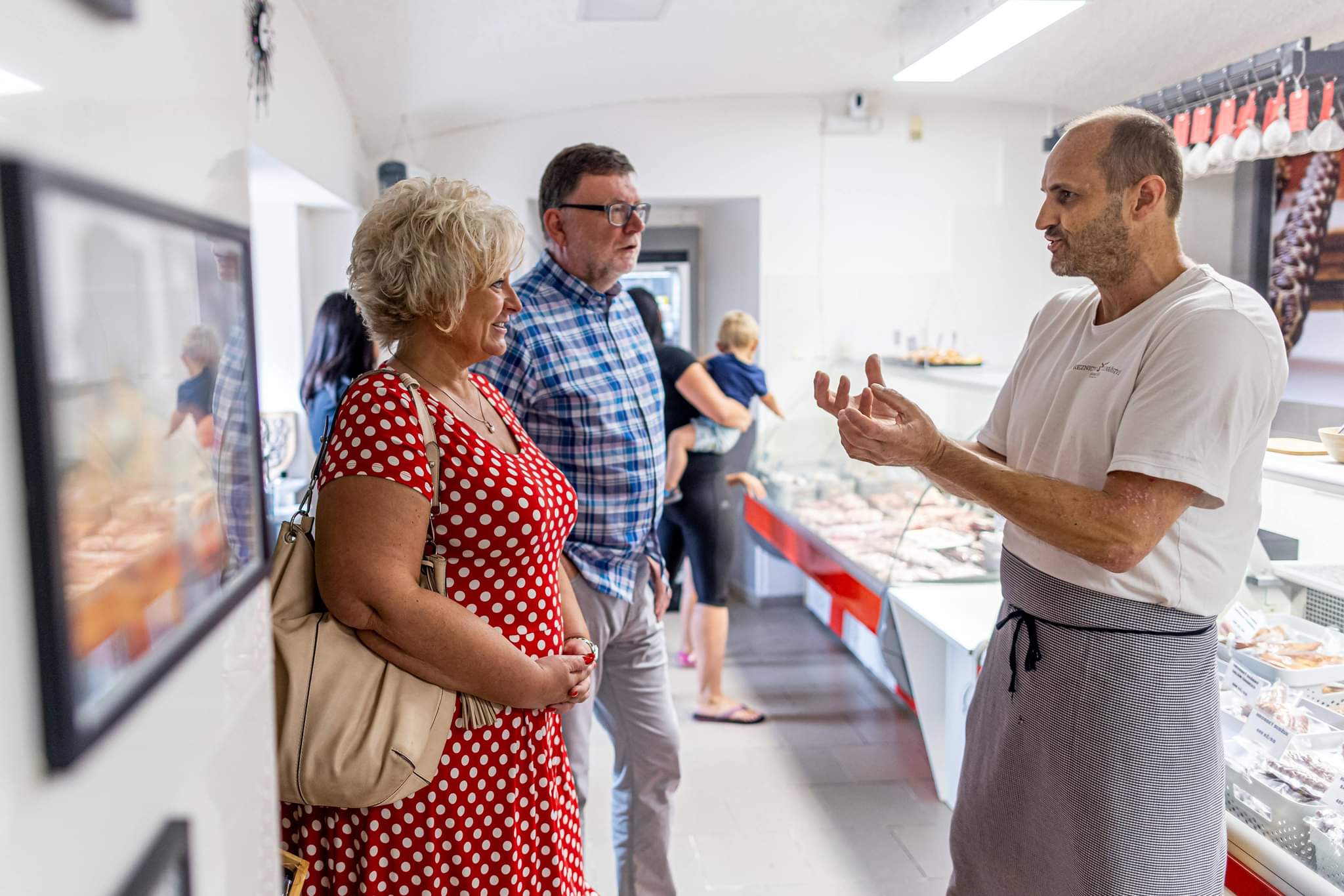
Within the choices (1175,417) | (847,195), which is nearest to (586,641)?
(1175,417)

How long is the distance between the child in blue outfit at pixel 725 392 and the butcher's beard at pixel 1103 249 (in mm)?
2420

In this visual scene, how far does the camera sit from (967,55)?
391cm

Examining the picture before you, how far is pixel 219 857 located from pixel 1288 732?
206cm

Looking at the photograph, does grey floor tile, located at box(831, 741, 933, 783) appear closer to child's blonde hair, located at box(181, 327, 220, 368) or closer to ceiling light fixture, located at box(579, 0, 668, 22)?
ceiling light fixture, located at box(579, 0, 668, 22)

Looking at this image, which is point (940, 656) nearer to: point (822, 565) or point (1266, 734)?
point (822, 565)

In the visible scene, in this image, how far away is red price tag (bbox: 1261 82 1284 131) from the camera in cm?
306

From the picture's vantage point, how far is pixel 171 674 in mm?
756

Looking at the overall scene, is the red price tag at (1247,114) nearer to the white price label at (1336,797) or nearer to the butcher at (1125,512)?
the butcher at (1125,512)

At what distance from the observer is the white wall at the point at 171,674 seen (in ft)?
1.86

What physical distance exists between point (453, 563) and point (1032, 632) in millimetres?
1004

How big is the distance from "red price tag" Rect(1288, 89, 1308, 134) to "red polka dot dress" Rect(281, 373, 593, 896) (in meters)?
2.67

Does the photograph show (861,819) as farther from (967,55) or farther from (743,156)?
(743,156)

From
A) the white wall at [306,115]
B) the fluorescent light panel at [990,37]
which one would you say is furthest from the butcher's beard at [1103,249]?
the white wall at [306,115]

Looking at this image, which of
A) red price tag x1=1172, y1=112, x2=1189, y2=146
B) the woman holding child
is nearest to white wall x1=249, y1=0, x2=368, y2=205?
the woman holding child
